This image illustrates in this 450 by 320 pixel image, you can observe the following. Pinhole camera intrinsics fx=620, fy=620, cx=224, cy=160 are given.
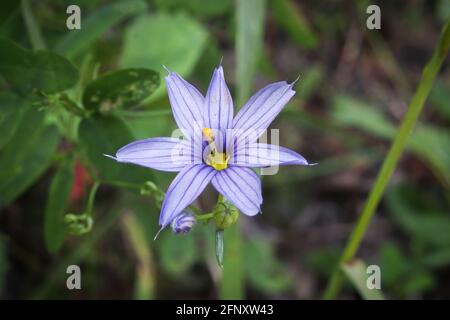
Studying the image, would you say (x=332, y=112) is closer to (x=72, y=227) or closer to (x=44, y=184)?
(x=44, y=184)

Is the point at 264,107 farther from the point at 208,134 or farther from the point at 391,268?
the point at 391,268

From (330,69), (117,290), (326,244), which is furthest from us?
(330,69)

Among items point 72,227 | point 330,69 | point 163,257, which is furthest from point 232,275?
point 330,69

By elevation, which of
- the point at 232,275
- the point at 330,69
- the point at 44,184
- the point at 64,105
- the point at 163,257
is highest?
the point at 330,69

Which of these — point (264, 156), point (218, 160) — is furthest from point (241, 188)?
point (218, 160)

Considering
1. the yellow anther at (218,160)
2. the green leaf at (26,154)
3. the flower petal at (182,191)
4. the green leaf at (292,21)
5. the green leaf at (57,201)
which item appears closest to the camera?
Answer: the flower petal at (182,191)

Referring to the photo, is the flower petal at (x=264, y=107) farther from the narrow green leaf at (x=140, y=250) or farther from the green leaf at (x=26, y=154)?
the narrow green leaf at (x=140, y=250)

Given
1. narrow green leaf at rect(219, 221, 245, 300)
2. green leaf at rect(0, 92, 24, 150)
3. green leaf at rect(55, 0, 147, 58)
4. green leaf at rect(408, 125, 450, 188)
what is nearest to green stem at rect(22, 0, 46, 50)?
green leaf at rect(55, 0, 147, 58)

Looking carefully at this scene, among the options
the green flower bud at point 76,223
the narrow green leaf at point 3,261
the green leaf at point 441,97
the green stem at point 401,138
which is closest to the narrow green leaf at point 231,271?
the green stem at point 401,138
